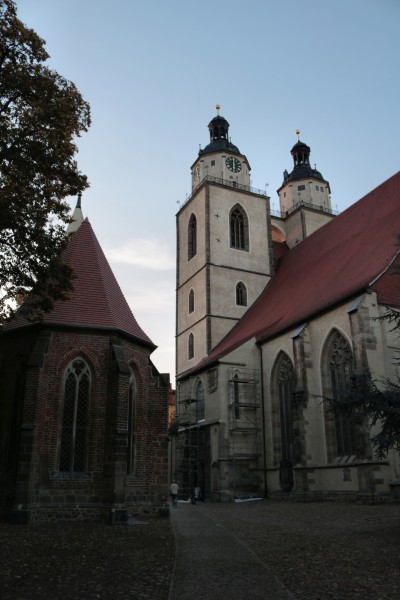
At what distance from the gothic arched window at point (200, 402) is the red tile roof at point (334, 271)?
1383 millimetres

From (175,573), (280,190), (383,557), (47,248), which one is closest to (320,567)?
(383,557)

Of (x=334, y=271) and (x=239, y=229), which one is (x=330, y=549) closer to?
(x=334, y=271)

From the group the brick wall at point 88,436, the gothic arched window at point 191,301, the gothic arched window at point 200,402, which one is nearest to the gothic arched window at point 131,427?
the brick wall at point 88,436

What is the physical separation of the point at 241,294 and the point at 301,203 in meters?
9.73

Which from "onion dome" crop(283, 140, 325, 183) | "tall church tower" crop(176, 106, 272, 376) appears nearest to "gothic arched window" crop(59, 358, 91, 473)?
"tall church tower" crop(176, 106, 272, 376)

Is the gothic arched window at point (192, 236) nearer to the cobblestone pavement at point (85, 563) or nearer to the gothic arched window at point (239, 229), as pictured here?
the gothic arched window at point (239, 229)

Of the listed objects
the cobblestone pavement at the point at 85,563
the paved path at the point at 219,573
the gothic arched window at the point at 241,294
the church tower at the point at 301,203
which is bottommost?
the paved path at the point at 219,573

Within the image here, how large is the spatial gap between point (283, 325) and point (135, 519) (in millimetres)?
11951

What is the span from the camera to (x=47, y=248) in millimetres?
11594

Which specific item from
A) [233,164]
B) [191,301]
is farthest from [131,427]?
[233,164]

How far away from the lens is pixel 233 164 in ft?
119

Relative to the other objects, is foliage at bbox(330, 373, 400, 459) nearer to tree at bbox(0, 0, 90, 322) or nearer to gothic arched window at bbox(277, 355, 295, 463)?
tree at bbox(0, 0, 90, 322)

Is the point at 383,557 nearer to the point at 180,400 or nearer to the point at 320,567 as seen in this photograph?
the point at 320,567

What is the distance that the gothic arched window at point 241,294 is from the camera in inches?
1287
